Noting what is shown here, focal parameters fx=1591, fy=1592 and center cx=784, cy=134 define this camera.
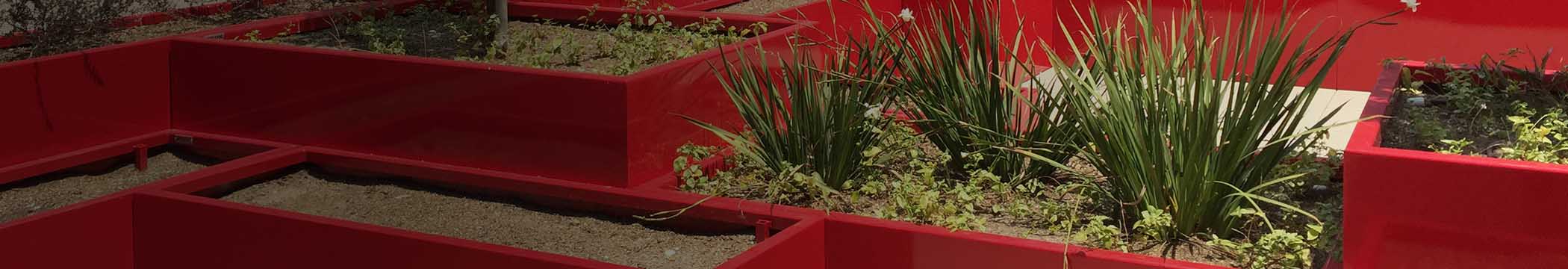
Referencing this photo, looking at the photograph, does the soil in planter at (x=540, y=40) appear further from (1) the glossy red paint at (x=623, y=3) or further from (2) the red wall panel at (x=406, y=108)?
(1) the glossy red paint at (x=623, y=3)

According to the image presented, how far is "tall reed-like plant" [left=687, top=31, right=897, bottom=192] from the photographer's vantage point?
4.50 metres

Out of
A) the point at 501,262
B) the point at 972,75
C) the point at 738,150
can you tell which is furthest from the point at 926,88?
the point at 501,262

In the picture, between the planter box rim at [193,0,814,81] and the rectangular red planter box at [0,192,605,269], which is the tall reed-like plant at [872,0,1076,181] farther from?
the rectangular red planter box at [0,192,605,269]

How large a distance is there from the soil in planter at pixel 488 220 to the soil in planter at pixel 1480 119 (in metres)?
1.72

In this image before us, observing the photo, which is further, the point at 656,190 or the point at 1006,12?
the point at 1006,12

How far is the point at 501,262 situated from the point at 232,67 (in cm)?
217

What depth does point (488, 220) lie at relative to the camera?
4.51 metres

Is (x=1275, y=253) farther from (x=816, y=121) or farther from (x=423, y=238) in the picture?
(x=423, y=238)

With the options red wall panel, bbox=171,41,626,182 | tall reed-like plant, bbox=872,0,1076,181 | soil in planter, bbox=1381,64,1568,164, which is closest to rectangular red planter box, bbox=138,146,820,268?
red wall panel, bbox=171,41,626,182

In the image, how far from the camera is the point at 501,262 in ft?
12.5

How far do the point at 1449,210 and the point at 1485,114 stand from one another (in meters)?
1.13

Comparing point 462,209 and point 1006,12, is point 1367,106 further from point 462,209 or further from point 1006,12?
point 1006,12

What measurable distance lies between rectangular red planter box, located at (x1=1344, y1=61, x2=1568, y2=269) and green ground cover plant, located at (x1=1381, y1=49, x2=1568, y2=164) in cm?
38

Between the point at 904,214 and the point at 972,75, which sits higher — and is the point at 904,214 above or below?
below
